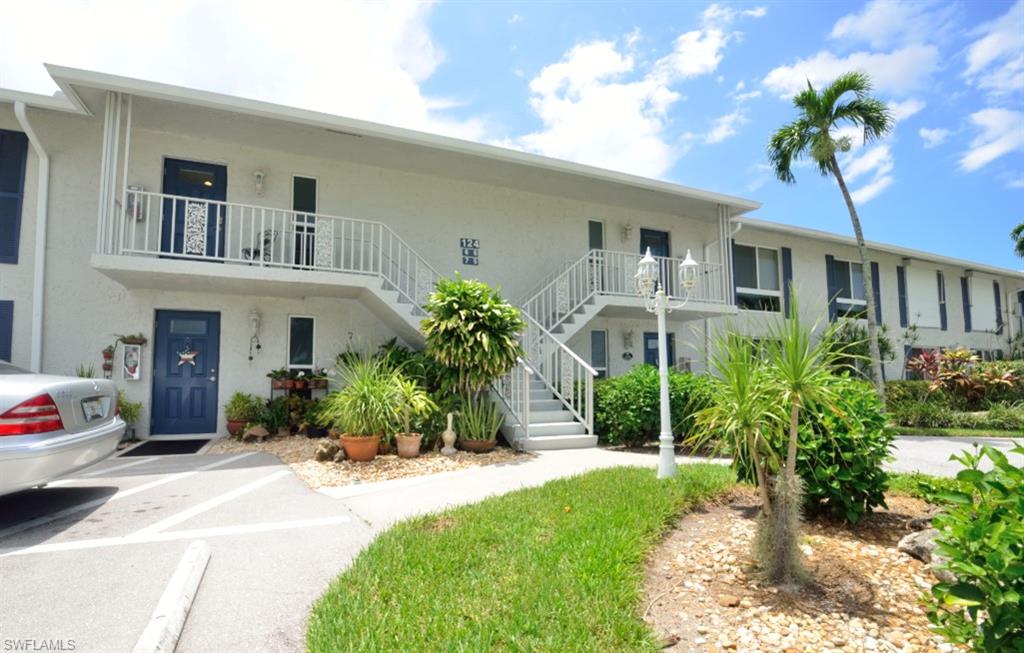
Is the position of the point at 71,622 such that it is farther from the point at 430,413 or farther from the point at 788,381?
the point at 430,413

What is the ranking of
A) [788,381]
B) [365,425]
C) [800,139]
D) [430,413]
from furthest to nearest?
→ [800,139] < [430,413] < [365,425] < [788,381]

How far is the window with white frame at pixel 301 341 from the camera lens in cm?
927

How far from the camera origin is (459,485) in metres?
5.32

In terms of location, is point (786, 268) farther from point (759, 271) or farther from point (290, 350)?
point (290, 350)

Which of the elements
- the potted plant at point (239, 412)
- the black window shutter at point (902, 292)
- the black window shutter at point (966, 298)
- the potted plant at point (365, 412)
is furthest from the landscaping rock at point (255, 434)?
the black window shutter at point (966, 298)

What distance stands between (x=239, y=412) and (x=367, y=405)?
3519mm

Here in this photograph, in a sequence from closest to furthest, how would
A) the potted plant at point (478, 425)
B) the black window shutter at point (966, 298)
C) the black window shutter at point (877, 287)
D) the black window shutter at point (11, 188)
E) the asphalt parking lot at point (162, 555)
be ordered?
the asphalt parking lot at point (162, 555), the potted plant at point (478, 425), the black window shutter at point (11, 188), the black window shutter at point (877, 287), the black window shutter at point (966, 298)

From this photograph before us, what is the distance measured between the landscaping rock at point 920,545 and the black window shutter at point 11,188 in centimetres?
1210

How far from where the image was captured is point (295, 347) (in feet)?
30.6

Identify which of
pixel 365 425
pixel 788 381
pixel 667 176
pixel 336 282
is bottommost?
pixel 365 425

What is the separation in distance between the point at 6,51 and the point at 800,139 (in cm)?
1581

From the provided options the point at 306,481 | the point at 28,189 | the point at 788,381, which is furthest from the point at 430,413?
the point at 28,189

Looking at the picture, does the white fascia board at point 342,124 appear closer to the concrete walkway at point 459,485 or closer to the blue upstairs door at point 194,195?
the blue upstairs door at point 194,195

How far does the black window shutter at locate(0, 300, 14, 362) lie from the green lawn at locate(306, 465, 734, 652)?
8325 millimetres
